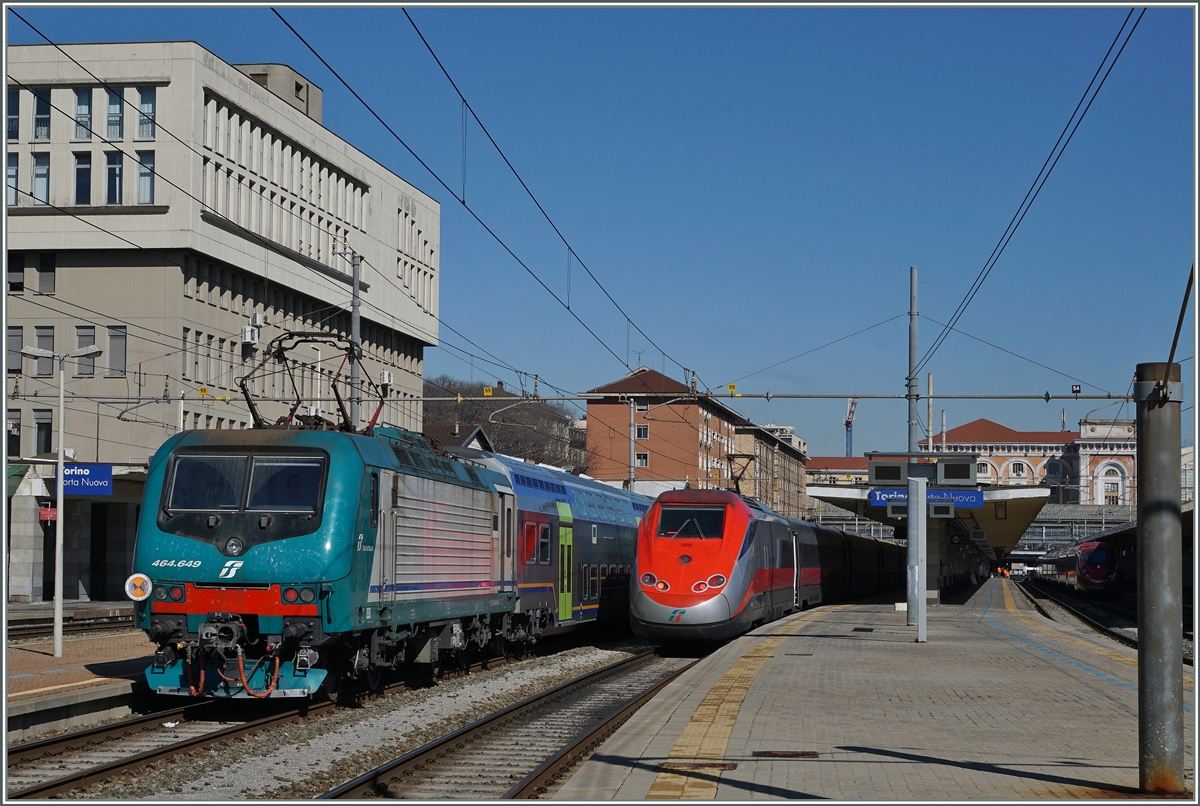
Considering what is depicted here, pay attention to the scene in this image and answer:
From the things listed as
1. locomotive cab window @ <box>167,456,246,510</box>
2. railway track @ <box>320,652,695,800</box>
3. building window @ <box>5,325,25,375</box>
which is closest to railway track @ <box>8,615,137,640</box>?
locomotive cab window @ <box>167,456,246,510</box>

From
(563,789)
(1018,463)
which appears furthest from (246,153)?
(1018,463)

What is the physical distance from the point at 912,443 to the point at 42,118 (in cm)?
3698

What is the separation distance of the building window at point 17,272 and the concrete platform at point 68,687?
32.4m

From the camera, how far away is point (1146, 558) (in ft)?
28.8

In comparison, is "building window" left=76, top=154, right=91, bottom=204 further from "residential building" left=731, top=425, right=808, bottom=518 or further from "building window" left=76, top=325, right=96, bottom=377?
"residential building" left=731, top=425, right=808, bottom=518

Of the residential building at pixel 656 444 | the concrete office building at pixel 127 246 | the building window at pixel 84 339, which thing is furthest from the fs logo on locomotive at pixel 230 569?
the residential building at pixel 656 444

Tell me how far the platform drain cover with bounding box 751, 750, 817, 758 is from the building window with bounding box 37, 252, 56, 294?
147 feet

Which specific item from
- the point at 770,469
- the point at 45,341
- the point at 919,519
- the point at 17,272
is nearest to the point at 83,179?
the point at 17,272

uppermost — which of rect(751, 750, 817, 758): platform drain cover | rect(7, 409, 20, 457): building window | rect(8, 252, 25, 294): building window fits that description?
rect(8, 252, 25, 294): building window

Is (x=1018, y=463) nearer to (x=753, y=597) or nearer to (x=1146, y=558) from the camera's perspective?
(x=753, y=597)

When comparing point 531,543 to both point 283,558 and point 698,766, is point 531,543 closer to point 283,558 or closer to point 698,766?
point 283,558

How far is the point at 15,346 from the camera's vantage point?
160 feet

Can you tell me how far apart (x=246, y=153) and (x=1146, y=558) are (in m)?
47.9

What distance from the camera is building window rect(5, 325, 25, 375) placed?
4831 cm
